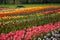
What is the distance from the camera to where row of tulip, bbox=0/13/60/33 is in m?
9.34

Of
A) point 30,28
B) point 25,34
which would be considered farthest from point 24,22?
point 25,34

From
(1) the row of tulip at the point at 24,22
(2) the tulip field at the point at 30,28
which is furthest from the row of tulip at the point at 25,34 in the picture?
(1) the row of tulip at the point at 24,22

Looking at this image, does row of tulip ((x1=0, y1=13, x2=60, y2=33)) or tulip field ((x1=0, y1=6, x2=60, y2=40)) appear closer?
tulip field ((x1=0, y1=6, x2=60, y2=40))

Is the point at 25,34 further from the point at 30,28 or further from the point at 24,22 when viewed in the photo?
the point at 24,22

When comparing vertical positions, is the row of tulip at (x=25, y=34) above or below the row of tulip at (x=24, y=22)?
above

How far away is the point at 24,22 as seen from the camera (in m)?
9.93

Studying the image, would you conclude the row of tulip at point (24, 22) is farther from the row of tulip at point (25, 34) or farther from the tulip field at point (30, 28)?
the row of tulip at point (25, 34)

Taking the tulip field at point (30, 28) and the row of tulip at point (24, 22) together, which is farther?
the row of tulip at point (24, 22)

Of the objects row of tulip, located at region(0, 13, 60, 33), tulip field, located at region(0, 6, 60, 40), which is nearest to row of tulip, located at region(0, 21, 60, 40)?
tulip field, located at region(0, 6, 60, 40)

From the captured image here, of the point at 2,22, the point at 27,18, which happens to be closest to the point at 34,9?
the point at 27,18

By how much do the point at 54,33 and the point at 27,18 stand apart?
117 inches

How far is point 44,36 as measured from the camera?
763cm

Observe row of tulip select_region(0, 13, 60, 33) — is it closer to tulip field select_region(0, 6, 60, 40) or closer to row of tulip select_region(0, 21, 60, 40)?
tulip field select_region(0, 6, 60, 40)

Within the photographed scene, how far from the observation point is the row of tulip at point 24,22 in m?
9.34
